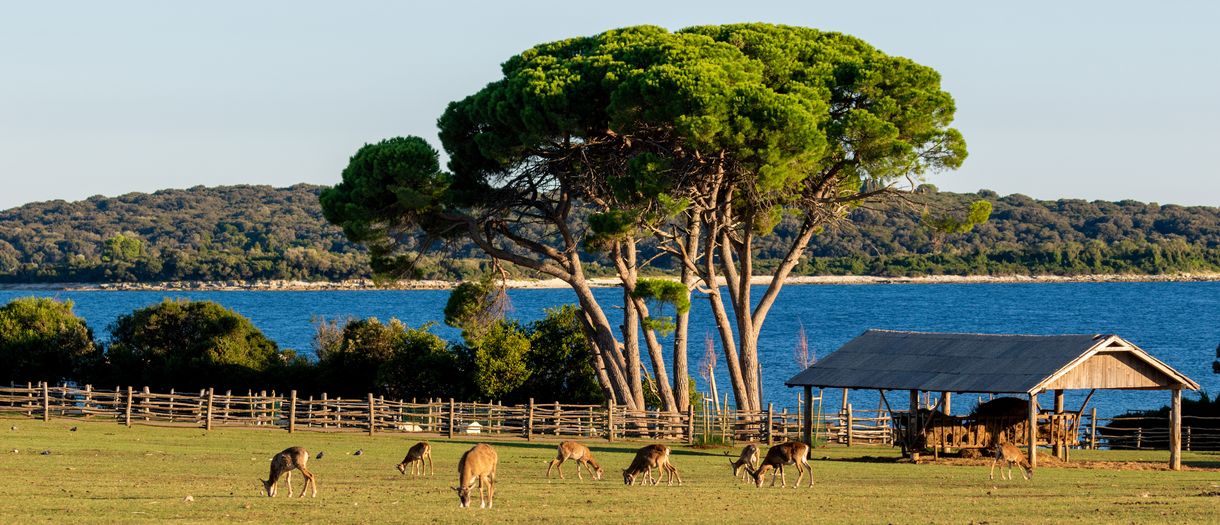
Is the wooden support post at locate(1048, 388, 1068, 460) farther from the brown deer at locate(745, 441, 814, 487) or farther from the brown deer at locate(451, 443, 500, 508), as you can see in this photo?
the brown deer at locate(451, 443, 500, 508)

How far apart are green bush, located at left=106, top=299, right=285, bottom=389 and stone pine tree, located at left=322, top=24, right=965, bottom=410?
11.5 metres

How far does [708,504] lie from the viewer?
826 inches

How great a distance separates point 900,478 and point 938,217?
14.4 meters

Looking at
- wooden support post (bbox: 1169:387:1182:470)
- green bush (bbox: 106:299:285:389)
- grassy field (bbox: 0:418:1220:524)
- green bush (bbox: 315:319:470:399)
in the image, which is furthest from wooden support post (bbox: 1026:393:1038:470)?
green bush (bbox: 106:299:285:389)

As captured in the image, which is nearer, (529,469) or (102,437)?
(529,469)

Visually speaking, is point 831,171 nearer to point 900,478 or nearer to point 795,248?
point 795,248

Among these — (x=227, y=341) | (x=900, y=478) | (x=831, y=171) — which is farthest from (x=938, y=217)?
(x=227, y=341)

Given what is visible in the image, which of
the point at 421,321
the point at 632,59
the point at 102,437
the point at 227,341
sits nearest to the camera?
the point at 102,437

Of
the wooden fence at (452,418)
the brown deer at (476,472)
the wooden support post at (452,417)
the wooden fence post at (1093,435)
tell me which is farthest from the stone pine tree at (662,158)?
the brown deer at (476,472)

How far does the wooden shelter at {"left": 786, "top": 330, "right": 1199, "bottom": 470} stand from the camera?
3052 centimetres

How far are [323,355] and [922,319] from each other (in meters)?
91.2

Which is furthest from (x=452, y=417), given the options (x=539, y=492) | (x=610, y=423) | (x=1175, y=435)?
(x=539, y=492)

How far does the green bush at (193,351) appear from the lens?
51750mm

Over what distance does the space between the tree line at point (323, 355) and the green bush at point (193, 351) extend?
0.11ft
